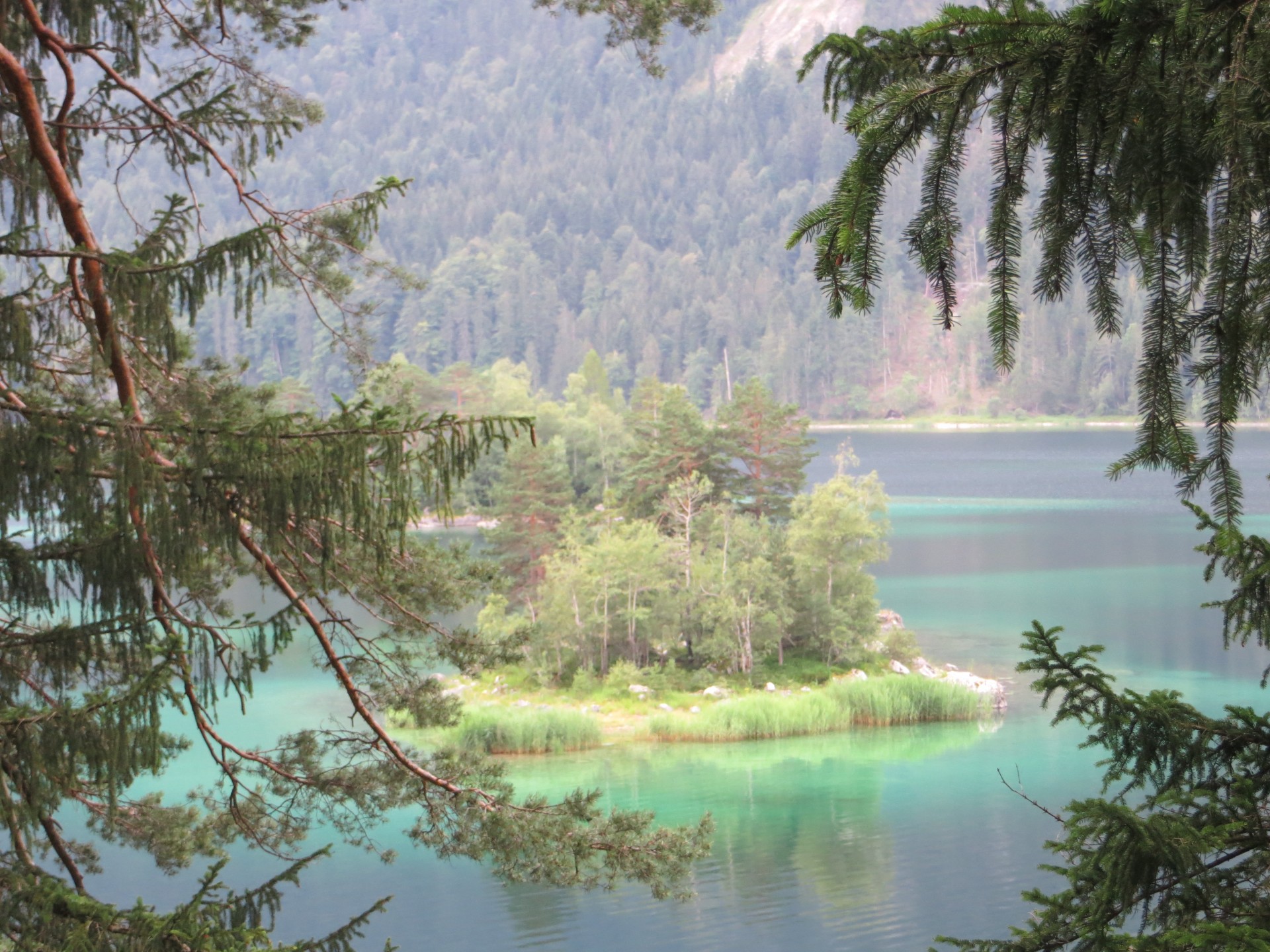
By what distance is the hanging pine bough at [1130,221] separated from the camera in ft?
4.97

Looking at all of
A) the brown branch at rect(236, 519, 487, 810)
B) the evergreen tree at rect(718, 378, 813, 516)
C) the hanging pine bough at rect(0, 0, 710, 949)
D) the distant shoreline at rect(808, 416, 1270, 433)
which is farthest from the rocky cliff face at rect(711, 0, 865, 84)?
the brown branch at rect(236, 519, 487, 810)

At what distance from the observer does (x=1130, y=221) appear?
1.74m

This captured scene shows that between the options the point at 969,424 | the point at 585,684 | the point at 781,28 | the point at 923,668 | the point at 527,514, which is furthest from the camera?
the point at 781,28

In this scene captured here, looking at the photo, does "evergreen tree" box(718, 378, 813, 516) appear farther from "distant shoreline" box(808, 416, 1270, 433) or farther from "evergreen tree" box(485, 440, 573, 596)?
"distant shoreline" box(808, 416, 1270, 433)

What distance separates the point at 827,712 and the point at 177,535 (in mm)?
12625

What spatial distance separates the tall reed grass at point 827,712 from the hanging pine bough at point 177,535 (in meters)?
9.44

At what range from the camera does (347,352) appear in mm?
5309

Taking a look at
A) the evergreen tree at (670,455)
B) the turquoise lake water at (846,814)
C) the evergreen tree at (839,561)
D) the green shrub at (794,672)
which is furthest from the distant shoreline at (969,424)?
the green shrub at (794,672)

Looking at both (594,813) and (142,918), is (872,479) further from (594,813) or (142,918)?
(142,918)

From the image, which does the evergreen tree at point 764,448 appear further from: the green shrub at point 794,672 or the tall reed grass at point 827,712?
the tall reed grass at point 827,712

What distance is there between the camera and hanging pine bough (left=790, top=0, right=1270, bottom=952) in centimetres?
152

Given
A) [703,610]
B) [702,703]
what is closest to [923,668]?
[703,610]

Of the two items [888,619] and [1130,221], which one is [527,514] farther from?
[1130,221]

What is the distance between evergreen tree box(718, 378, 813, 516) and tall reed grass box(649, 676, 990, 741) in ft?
17.1
